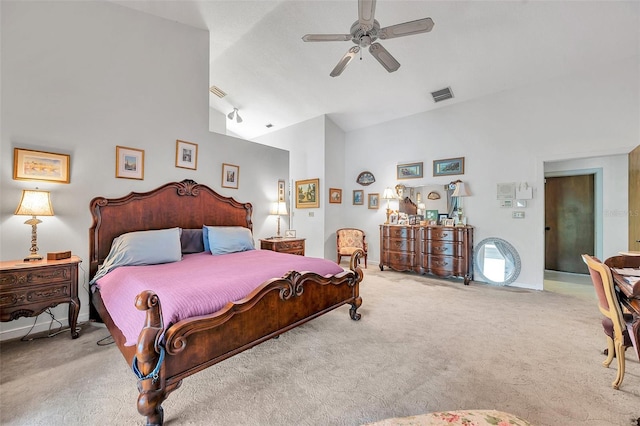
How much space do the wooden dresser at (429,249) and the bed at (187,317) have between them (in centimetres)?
249

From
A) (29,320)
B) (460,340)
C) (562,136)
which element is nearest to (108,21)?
(29,320)

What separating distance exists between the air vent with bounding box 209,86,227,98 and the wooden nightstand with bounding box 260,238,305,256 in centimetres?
359

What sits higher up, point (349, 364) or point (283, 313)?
point (283, 313)

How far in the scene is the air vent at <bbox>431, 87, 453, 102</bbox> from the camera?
181 inches

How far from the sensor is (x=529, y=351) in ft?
7.55

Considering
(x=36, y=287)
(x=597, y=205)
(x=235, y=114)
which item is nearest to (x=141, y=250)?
(x=36, y=287)

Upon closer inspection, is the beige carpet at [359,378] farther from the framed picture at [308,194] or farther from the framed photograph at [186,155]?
the framed picture at [308,194]

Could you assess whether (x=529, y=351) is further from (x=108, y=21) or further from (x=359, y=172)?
(x=108, y=21)

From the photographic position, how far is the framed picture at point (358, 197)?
6.28 metres

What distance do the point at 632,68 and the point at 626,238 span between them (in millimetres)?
2732

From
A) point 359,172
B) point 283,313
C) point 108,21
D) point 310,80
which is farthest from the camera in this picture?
point 359,172

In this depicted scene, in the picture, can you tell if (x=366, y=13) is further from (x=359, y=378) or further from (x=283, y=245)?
(x=283, y=245)

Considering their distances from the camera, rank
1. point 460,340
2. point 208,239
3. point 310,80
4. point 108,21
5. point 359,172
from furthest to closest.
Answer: point 359,172
point 310,80
point 208,239
point 108,21
point 460,340

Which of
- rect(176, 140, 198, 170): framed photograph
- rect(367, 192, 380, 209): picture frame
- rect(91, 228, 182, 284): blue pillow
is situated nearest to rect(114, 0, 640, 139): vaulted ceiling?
rect(176, 140, 198, 170): framed photograph
